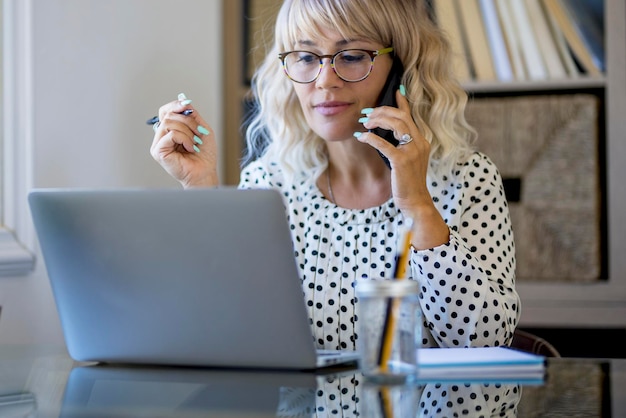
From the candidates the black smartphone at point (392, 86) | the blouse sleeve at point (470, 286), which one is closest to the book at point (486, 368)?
the blouse sleeve at point (470, 286)

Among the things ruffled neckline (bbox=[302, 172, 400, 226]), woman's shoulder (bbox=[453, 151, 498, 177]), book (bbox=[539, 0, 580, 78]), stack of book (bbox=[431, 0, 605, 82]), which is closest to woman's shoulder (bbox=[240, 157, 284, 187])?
ruffled neckline (bbox=[302, 172, 400, 226])

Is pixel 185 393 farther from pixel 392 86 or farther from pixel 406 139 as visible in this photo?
pixel 392 86

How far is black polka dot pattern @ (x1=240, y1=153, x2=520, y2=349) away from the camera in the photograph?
143 cm

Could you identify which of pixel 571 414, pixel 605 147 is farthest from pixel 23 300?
pixel 605 147

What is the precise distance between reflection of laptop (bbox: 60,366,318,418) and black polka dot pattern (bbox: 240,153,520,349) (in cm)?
46

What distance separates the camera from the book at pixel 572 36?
7.78ft

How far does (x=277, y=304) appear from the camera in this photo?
100cm

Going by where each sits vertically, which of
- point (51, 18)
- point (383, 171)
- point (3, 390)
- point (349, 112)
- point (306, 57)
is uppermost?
point (51, 18)

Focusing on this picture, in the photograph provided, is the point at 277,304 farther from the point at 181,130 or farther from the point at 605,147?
the point at 605,147

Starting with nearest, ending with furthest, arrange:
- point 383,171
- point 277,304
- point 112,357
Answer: point 277,304
point 112,357
point 383,171

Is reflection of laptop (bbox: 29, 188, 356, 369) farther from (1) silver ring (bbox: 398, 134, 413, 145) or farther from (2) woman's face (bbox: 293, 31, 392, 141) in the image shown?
(2) woman's face (bbox: 293, 31, 392, 141)

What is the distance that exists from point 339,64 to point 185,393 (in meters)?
0.89

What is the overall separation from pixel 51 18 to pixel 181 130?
520mm

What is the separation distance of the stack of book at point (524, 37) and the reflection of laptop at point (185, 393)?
1519 millimetres
